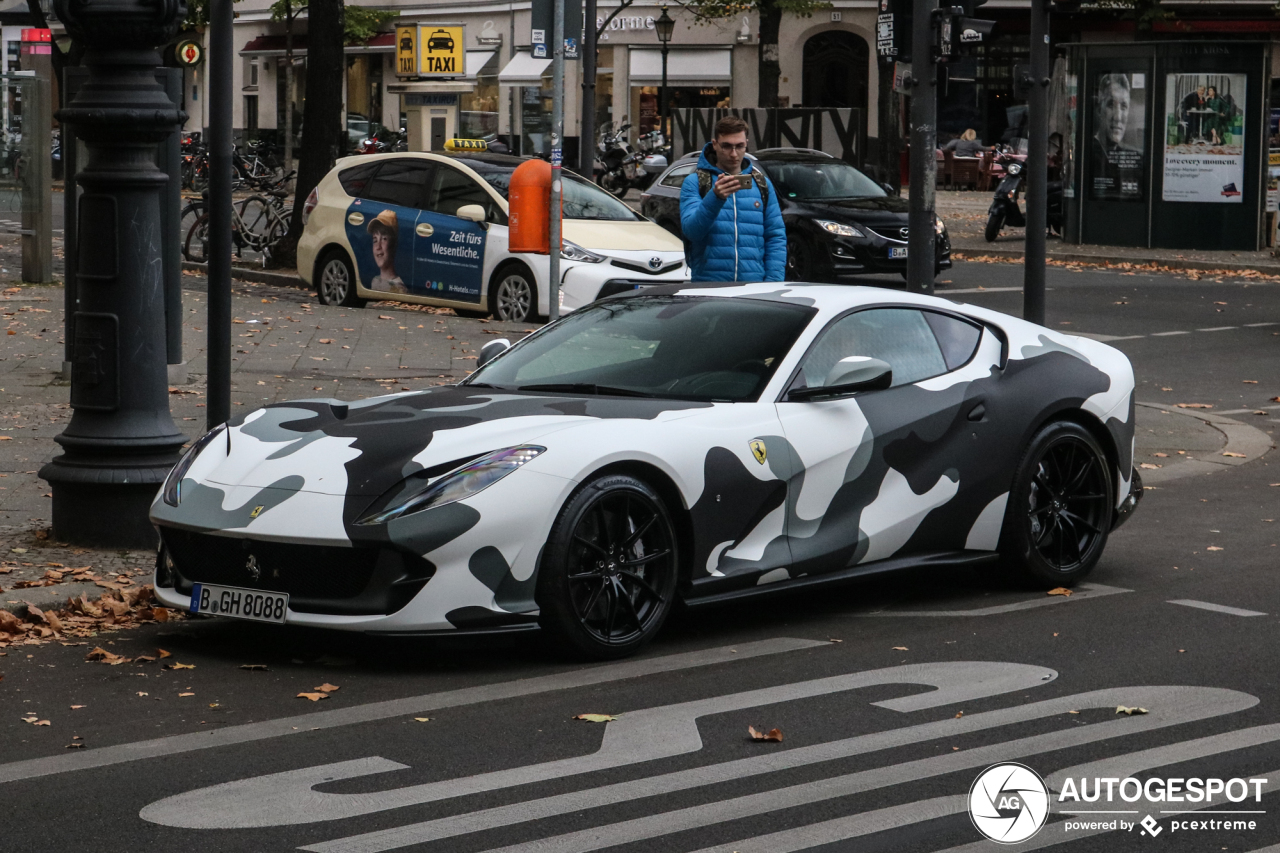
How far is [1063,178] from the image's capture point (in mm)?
29391

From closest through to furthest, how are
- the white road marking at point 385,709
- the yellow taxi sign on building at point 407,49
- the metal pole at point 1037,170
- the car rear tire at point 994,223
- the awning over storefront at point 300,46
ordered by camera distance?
the white road marking at point 385,709
the metal pole at point 1037,170
the car rear tire at point 994,223
the yellow taxi sign on building at point 407,49
the awning over storefront at point 300,46

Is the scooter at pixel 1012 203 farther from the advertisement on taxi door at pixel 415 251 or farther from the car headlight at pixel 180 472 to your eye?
the car headlight at pixel 180 472

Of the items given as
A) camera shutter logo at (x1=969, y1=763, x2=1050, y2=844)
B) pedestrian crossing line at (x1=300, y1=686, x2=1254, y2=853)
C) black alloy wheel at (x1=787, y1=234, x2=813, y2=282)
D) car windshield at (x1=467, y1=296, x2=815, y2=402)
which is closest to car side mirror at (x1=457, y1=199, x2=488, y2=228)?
black alloy wheel at (x1=787, y1=234, x2=813, y2=282)

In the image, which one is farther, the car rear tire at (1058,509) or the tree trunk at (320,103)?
the tree trunk at (320,103)

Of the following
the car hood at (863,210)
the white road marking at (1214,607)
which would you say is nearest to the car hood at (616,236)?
the car hood at (863,210)

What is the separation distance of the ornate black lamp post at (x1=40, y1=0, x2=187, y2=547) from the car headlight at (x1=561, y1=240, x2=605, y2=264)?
344 inches

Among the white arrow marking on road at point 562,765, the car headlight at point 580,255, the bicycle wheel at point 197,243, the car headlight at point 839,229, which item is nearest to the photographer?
the white arrow marking on road at point 562,765

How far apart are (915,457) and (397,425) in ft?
6.34

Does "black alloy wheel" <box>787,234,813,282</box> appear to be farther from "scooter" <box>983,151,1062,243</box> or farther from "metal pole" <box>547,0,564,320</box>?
"metal pole" <box>547,0,564,320</box>

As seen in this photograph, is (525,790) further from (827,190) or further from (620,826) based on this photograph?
(827,190)

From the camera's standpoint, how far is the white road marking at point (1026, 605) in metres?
7.07

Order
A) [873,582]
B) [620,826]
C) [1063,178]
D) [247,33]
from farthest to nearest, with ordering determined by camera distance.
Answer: [247,33] → [1063,178] → [873,582] → [620,826]

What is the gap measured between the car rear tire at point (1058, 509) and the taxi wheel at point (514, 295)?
9.71 meters

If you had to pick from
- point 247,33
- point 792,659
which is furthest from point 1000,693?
point 247,33
